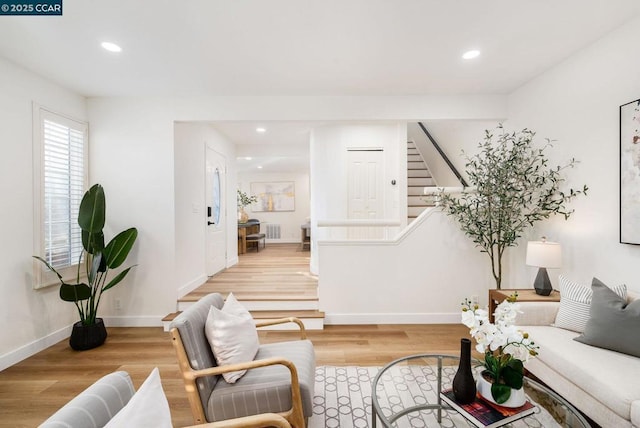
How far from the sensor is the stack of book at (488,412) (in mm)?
→ 1378

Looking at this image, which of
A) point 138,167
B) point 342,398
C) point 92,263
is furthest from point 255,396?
point 138,167

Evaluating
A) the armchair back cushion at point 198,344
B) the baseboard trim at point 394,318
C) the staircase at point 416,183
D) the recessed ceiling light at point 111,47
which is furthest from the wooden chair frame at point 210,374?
the staircase at point 416,183

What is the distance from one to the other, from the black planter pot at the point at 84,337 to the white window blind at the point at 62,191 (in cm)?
74

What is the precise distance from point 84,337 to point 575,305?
446 centimetres

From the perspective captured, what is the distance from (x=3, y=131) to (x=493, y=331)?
412cm

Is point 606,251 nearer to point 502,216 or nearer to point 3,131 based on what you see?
point 502,216

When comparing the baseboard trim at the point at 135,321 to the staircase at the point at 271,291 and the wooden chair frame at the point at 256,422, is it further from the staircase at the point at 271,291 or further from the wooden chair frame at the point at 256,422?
the wooden chair frame at the point at 256,422

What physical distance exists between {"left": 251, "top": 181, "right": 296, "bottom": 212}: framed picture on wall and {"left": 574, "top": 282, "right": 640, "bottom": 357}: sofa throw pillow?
852 cm

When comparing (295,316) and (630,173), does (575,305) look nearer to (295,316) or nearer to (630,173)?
(630,173)

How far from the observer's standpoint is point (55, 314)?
10.8ft

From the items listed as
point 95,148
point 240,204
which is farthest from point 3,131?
point 240,204

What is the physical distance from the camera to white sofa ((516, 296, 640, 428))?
159 cm

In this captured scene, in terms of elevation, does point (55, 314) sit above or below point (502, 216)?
below

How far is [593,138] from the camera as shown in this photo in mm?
2625
